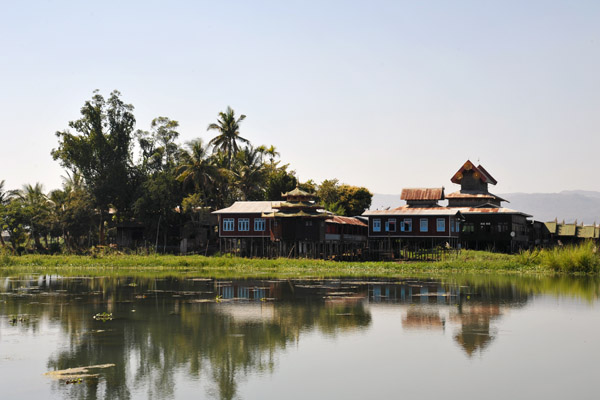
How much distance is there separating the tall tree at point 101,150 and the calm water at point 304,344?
39.4 meters

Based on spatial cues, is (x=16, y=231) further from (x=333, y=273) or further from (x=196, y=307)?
(x=196, y=307)

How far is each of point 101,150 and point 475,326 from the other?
58.0m

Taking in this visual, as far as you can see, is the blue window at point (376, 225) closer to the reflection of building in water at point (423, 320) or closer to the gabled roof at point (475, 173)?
the gabled roof at point (475, 173)

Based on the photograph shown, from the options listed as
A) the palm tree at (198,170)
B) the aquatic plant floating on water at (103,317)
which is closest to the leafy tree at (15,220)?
the palm tree at (198,170)

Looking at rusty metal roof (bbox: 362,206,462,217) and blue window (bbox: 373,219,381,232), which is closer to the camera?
rusty metal roof (bbox: 362,206,462,217)

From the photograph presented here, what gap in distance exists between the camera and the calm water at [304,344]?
15273 mm

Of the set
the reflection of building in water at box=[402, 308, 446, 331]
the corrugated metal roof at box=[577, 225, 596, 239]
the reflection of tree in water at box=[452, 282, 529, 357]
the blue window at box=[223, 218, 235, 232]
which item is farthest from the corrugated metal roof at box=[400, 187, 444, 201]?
the reflection of building in water at box=[402, 308, 446, 331]

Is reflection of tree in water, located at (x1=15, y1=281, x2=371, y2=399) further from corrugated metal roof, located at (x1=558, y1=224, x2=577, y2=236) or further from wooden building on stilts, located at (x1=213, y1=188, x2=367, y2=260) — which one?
corrugated metal roof, located at (x1=558, y1=224, x2=577, y2=236)

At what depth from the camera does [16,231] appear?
72.4 m

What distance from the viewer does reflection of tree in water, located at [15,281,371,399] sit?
1575 centimetres

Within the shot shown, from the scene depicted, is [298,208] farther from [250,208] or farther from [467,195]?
[467,195]

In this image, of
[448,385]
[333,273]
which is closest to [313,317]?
[448,385]

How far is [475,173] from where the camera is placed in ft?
Result: 241

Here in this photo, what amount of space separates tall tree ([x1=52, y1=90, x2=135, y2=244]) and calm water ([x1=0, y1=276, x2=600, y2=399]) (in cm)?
3936
